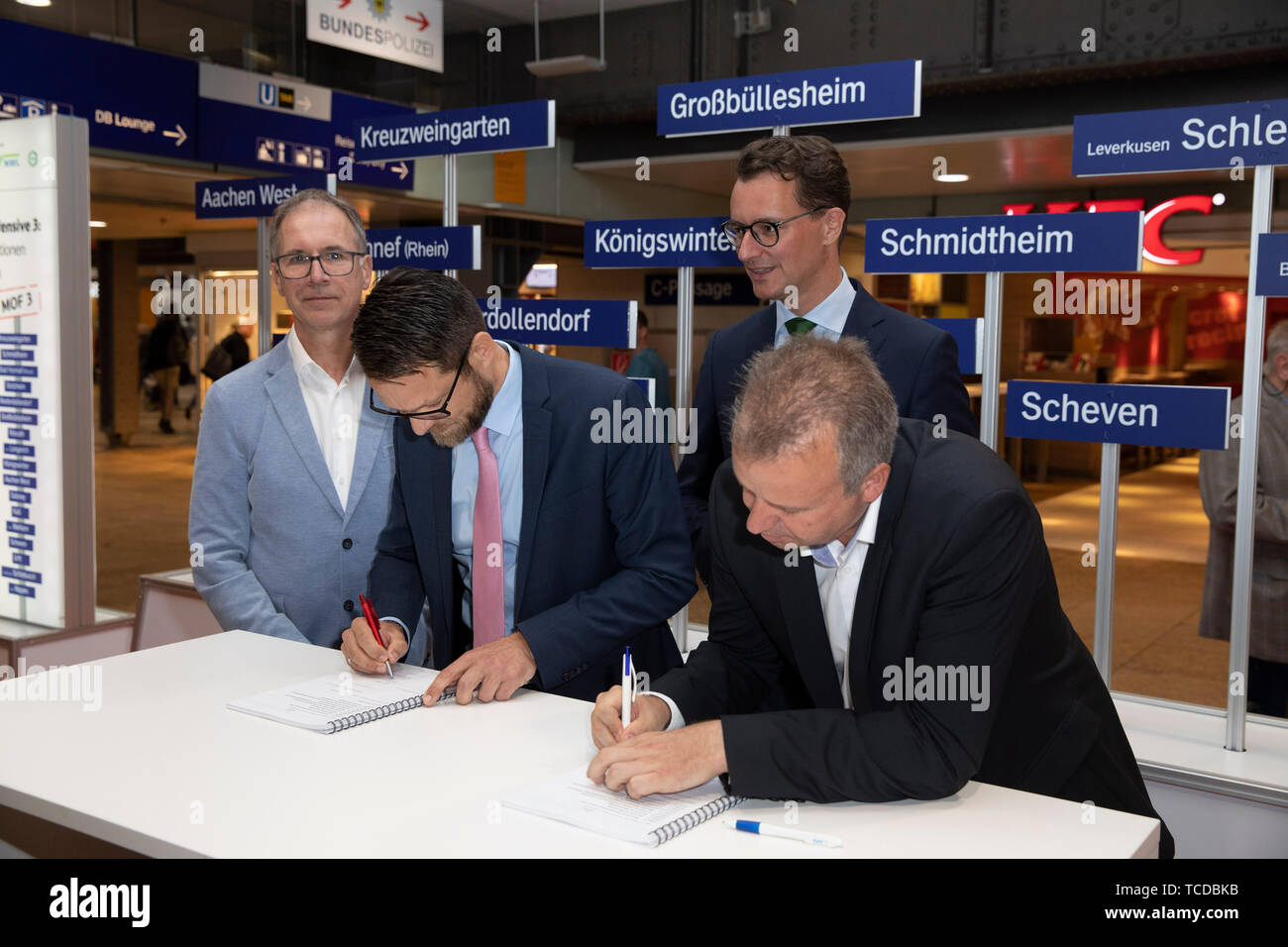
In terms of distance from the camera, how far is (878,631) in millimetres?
1770

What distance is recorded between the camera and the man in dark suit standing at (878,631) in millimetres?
1601

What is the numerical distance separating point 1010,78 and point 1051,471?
6910 millimetres

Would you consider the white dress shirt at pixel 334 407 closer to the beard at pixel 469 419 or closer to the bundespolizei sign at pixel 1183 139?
the beard at pixel 469 419

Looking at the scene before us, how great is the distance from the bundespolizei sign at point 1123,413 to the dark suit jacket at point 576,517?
121 cm

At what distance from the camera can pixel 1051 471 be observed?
13.8 meters

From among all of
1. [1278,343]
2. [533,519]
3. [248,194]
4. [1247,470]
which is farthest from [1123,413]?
[248,194]

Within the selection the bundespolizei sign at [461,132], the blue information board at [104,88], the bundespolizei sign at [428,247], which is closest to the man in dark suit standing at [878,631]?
the bundespolizei sign at [461,132]

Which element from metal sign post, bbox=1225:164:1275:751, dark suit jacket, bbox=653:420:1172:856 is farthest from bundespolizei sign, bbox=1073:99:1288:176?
dark suit jacket, bbox=653:420:1172:856

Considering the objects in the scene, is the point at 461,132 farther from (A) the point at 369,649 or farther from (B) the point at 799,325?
(A) the point at 369,649

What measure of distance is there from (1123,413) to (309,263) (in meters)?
2.14

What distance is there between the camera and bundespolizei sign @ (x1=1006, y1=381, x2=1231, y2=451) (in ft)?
9.52

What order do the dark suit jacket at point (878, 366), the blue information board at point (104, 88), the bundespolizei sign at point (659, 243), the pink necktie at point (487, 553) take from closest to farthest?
1. the pink necktie at point (487, 553)
2. the dark suit jacket at point (878, 366)
3. the bundespolizei sign at point (659, 243)
4. the blue information board at point (104, 88)

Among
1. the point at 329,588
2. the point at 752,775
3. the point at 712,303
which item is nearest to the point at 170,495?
the point at 712,303
